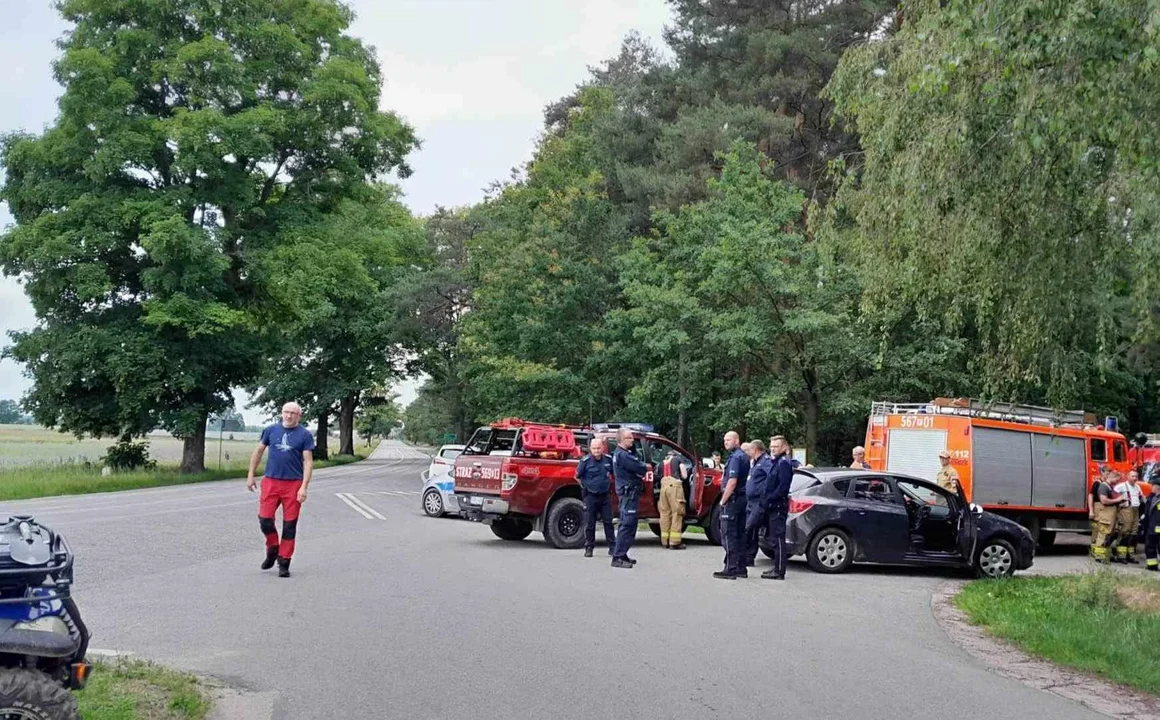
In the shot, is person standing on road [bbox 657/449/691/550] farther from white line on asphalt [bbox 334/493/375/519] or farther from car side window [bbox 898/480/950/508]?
white line on asphalt [bbox 334/493/375/519]

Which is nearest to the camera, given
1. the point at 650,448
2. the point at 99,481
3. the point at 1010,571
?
the point at 1010,571

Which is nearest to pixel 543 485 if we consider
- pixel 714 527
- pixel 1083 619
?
pixel 714 527

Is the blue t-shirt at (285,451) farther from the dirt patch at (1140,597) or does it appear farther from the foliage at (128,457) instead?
the foliage at (128,457)

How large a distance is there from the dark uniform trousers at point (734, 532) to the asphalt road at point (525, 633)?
2.01ft

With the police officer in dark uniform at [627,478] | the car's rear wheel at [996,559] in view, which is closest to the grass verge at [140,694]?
the police officer in dark uniform at [627,478]

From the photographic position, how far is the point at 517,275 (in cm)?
4162

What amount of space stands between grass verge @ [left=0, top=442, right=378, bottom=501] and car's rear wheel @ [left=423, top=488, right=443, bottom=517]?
9687mm

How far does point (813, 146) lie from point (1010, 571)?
24824 millimetres

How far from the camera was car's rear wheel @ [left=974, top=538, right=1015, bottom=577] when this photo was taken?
604 inches

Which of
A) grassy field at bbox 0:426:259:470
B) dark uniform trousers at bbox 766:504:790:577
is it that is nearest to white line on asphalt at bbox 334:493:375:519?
dark uniform trousers at bbox 766:504:790:577

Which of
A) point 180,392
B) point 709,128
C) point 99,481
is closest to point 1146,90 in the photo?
point 709,128

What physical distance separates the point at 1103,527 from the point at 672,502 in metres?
7.44

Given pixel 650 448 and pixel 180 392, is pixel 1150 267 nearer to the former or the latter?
pixel 650 448

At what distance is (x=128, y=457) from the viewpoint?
38750 millimetres
